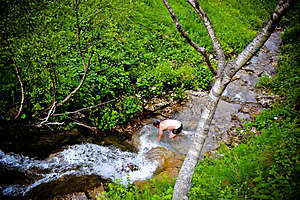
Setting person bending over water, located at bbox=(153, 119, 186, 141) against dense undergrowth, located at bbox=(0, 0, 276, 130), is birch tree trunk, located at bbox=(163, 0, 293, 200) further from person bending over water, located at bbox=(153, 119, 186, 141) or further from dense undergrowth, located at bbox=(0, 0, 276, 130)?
person bending over water, located at bbox=(153, 119, 186, 141)

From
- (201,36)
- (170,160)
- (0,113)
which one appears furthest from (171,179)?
(201,36)

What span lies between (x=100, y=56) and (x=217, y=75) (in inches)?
199

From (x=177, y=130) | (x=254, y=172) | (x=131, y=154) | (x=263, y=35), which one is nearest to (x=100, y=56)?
(x=131, y=154)

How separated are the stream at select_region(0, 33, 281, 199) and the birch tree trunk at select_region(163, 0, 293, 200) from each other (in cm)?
176

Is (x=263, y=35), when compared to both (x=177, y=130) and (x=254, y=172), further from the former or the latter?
(x=177, y=130)

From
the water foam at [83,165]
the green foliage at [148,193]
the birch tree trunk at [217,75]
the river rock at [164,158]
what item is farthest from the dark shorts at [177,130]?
the birch tree trunk at [217,75]

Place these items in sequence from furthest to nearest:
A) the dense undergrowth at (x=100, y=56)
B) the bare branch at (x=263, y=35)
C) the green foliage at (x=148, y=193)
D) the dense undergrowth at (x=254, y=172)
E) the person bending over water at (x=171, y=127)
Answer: the person bending over water at (x=171, y=127), the dense undergrowth at (x=100, y=56), the green foliage at (x=148, y=193), the dense undergrowth at (x=254, y=172), the bare branch at (x=263, y=35)

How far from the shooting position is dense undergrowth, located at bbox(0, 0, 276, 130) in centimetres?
407

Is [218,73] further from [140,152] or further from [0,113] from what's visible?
[0,113]

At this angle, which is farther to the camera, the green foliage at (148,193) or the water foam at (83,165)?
the water foam at (83,165)

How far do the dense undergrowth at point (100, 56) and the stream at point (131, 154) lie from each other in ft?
2.82

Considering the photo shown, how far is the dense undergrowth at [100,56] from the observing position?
4.07 m

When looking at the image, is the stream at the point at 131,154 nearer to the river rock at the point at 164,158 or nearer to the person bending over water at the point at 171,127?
the river rock at the point at 164,158

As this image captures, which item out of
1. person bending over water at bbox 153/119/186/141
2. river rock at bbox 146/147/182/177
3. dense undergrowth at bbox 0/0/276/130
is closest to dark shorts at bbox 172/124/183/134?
person bending over water at bbox 153/119/186/141
